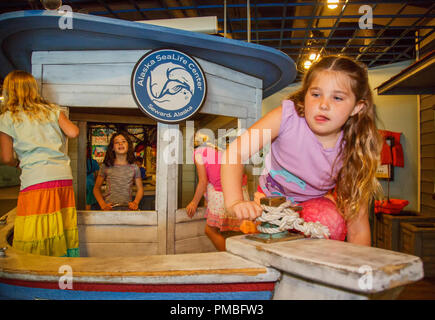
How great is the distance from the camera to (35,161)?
7.29ft

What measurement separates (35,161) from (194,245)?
6.73 feet

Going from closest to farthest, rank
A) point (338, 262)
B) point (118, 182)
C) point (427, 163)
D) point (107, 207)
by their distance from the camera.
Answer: point (338, 262)
point (107, 207)
point (118, 182)
point (427, 163)

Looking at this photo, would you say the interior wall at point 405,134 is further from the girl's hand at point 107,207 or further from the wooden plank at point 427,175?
the girl's hand at point 107,207

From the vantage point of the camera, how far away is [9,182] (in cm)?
1803

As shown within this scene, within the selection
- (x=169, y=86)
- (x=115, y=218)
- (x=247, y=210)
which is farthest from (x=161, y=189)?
(x=247, y=210)

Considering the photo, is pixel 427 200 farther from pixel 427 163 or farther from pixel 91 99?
pixel 91 99

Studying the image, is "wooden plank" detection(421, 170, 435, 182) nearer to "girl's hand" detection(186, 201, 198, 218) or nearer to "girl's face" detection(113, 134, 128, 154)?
"girl's hand" detection(186, 201, 198, 218)

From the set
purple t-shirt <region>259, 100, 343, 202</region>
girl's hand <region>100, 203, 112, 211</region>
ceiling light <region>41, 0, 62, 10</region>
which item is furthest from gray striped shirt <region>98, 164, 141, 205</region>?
purple t-shirt <region>259, 100, 343, 202</region>

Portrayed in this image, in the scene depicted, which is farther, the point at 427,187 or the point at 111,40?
the point at 427,187

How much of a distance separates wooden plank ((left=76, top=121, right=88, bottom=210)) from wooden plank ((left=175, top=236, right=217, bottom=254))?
148 inches

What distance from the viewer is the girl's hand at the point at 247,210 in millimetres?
1235

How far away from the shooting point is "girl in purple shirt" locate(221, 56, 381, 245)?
1518mm
